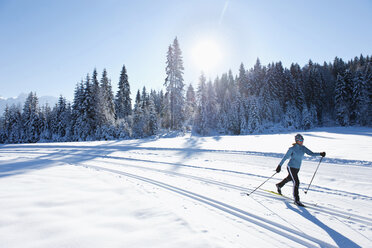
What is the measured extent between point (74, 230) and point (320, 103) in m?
67.1

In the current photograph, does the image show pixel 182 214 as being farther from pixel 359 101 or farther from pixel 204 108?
pixel 359 101

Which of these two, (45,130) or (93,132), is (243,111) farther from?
(45,130)

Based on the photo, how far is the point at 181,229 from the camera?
10.8ft

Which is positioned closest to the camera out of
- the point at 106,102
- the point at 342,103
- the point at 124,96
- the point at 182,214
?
the point at 182,214

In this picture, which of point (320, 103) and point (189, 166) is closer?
point (189, 166)

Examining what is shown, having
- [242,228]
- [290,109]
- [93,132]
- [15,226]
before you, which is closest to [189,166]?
[242,228]


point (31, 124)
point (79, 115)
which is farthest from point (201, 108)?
point (31, 124)

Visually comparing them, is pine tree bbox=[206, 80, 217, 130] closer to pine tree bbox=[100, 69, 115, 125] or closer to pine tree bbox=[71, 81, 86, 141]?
pine tree bbox=[100, 69, 115, 125]

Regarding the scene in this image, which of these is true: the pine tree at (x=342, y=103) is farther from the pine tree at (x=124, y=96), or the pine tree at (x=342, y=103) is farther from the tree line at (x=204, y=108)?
the pine tree at (x=124, y=96)

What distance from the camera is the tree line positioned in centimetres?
3400

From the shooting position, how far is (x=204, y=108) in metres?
41.2

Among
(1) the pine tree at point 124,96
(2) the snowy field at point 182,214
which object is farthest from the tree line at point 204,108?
(2) the snowy field at point 182,214

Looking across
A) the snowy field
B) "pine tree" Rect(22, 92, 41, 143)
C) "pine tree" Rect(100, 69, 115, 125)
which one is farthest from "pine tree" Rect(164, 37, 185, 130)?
"pine tree" Rect(22, 92, 41, 143)

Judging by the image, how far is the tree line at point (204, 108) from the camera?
34000mm
